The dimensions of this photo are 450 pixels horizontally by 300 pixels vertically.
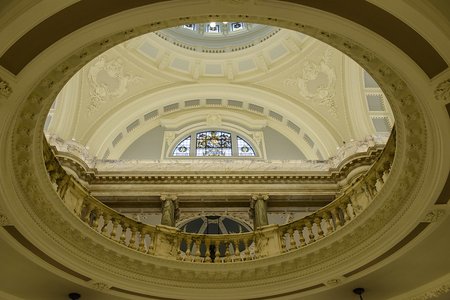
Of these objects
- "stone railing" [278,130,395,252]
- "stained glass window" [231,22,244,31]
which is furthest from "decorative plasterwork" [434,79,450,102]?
"stained glass window" [231,22,244,31]

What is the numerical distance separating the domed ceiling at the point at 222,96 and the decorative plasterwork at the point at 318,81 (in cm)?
4

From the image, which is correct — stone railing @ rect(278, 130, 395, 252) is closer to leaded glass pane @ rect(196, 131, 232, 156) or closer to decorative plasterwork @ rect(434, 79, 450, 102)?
decorative plasterwork @ rect(434, 79, 450, 102)

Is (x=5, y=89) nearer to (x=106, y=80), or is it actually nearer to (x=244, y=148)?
(x=106, y=80)

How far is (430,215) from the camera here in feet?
26.0

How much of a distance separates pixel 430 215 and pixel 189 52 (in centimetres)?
1274

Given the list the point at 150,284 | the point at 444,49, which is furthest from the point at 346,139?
the point at 444,49

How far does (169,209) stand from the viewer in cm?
1343

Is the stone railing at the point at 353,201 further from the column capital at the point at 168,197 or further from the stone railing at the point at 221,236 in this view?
the column capital at the point at 168,197

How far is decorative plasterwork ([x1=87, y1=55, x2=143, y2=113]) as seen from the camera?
16922 millimetres

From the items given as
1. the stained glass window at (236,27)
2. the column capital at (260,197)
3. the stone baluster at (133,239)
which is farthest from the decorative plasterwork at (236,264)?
the stained glass window at (236,27)

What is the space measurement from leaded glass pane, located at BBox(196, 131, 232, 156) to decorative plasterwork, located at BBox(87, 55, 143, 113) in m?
3.45

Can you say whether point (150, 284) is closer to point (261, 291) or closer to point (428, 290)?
point (261, 291)

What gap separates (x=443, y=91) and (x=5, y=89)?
623 centimetres

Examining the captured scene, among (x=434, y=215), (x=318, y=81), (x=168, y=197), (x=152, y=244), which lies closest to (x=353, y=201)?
(x=434, y=215)
